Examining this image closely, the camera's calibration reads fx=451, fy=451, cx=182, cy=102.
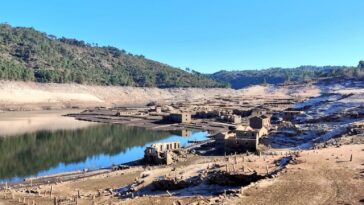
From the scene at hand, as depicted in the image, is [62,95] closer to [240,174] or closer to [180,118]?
[180,118]

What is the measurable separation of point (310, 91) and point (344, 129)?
13170 cm

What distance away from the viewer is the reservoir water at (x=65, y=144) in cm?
5688

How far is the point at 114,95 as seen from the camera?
192m

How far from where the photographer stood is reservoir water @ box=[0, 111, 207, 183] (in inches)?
2239

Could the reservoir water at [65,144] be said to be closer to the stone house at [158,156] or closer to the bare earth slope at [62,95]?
the stone house at [158,156]

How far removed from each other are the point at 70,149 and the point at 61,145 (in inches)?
174

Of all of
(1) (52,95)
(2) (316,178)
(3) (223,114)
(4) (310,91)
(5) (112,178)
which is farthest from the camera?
(4) (310,91)

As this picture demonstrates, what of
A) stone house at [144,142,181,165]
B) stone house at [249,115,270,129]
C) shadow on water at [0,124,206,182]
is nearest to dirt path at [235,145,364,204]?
stone house at [144,142,181,165]

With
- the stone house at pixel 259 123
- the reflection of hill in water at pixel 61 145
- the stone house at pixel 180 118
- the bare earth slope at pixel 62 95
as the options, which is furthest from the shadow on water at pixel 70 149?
the bare earth slope at pixel 62 95

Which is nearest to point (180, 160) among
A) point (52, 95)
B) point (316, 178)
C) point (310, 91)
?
point (316, 178)

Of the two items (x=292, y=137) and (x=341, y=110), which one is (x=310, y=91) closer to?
(x=341, y=110)

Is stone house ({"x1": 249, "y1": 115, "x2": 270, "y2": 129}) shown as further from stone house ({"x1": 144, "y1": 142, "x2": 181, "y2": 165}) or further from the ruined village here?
stone house ({"x1": 144, "y1": 142, "x2": 181, "y2": 165})

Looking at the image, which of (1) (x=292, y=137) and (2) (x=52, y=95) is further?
(2) (x=52, y=95)

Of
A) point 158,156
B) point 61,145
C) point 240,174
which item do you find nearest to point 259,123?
point 158,156
